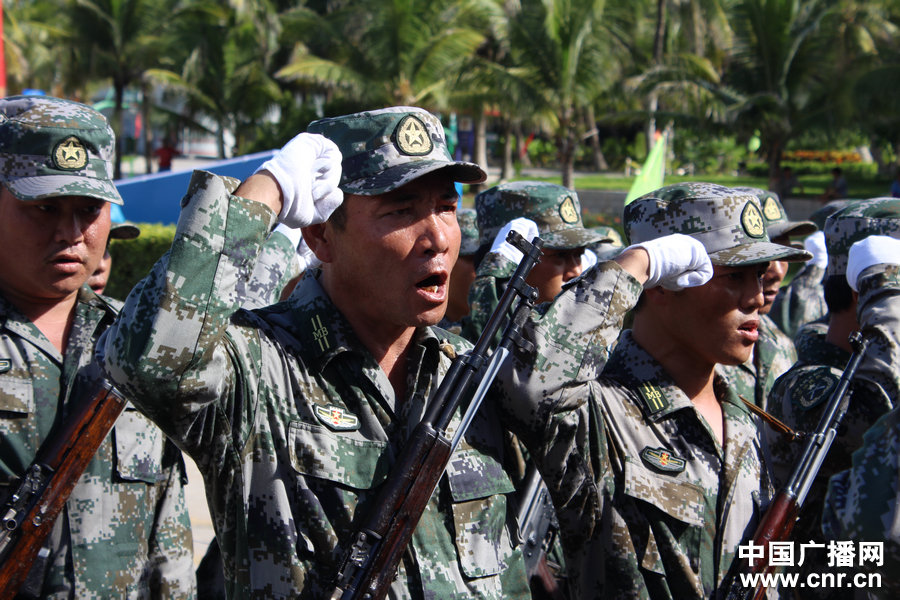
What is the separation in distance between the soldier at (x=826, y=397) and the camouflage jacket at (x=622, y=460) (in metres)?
0.31

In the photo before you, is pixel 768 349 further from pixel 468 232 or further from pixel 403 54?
pixel 403 54

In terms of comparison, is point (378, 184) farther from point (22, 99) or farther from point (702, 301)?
point (22, 99)

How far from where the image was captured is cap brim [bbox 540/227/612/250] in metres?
4.43

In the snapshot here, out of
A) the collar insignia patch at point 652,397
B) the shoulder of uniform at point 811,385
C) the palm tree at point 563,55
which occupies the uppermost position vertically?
the palm tree at point 563,55

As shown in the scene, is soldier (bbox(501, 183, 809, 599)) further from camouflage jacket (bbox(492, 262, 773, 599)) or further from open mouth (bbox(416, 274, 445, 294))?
open mouth (bbox(416, 274, 445, 294))

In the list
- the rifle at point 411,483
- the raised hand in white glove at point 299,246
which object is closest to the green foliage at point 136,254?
the raised hand in white glove at point 299,246

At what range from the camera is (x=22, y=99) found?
9.45ft

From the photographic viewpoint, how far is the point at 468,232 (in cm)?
562

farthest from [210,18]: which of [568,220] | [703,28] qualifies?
[568,220]

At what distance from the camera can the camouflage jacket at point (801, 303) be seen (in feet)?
21.1

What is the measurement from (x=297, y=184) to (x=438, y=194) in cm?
35

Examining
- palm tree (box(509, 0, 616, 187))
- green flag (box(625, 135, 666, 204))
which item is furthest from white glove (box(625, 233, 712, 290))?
palm tree (box(509, 0, 616, 187))

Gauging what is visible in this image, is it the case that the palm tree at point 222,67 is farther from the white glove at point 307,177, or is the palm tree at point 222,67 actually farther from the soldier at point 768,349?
the white glove at point 307,177

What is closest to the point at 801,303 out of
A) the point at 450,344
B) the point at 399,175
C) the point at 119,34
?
the point at 450,344
